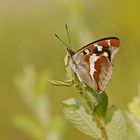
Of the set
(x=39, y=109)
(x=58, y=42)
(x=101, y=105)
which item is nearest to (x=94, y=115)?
(x=101, y=105)

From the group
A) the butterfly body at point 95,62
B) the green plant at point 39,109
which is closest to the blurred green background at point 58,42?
the green plant at point 39,109

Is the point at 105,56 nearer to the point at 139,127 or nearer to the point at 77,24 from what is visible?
the point at 139,127

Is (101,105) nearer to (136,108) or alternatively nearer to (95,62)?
(95,62)

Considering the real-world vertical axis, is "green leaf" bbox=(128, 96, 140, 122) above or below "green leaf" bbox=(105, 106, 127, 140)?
below

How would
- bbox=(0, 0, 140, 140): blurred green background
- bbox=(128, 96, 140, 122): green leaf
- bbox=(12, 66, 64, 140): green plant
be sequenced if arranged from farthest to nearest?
bbox=(0, 0, 140, 140): blurred green background
bbox=(12, 66, 64, 140): green plant
bbox=(128, 96, 140, 122): green leaf

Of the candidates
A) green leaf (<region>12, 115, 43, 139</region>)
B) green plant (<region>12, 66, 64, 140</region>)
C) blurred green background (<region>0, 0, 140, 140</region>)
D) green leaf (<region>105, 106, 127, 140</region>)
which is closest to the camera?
green leaf (<region>105, 106, 127, 140</region>)

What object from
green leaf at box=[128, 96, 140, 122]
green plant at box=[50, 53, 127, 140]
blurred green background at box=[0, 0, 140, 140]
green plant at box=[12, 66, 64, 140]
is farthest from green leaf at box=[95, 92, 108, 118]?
green plant at box=[12, 66, 64, 140]

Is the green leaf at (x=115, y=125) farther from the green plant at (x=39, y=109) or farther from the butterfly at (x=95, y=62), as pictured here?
the green plant at (x=39, y=109)

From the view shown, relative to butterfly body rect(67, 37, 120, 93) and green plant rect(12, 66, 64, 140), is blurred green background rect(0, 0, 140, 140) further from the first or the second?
butterfly body rect(67, 37, 120, 93)

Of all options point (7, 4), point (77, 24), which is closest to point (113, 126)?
point (77, 24)
